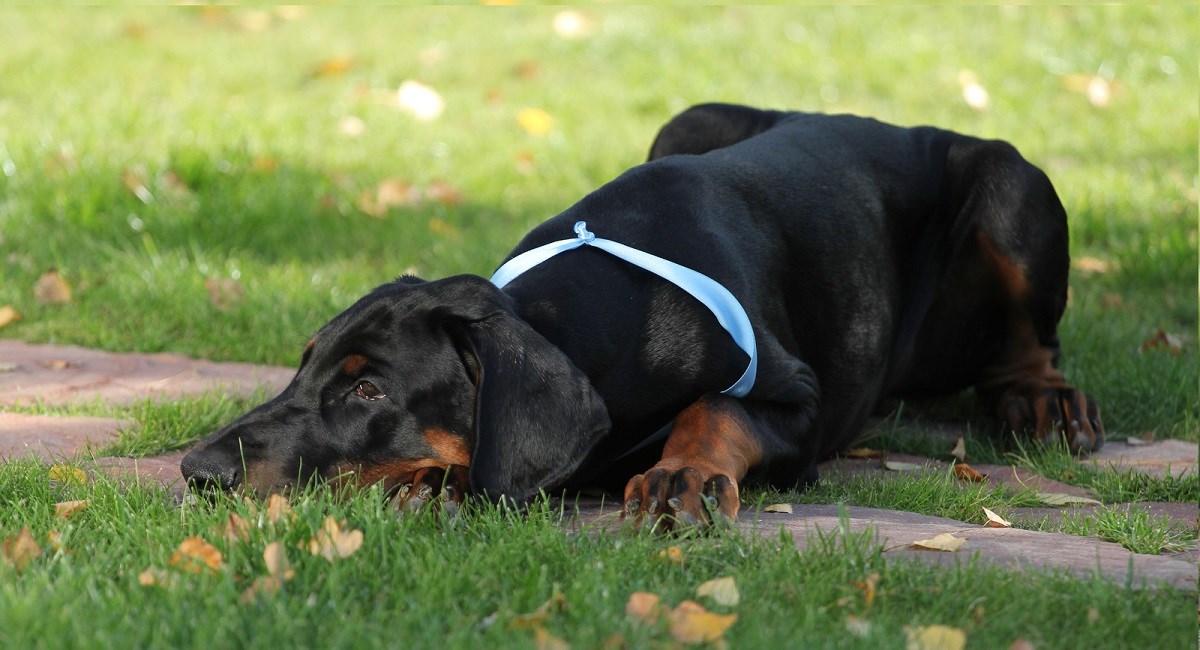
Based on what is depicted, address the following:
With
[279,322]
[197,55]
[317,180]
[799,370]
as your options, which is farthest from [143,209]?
[799,370]

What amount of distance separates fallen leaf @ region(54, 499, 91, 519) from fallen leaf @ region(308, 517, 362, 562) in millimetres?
709

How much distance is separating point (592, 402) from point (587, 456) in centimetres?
13

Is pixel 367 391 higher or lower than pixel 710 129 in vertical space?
lower

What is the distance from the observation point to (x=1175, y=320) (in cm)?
583

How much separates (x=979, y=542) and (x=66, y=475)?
219 cm

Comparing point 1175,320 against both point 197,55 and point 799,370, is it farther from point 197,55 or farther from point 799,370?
point 197,55

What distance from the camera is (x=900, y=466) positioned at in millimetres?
4121

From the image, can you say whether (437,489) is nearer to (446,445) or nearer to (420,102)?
(446,445)

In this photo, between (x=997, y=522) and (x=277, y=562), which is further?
(x=997, y=522)

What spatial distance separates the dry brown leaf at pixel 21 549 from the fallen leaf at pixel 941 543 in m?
1.82

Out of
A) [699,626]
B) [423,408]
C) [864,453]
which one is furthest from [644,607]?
[864,453]

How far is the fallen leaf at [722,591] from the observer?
8.58 ft

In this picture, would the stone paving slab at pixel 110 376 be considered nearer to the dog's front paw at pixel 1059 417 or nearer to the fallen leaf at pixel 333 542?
the fallen leaf at pixel 333 542

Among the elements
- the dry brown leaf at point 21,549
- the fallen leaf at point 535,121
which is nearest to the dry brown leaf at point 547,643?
the dry brown leaf at point 21,549
